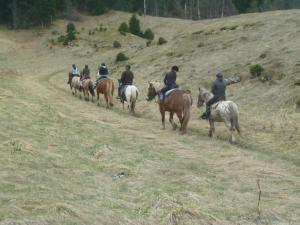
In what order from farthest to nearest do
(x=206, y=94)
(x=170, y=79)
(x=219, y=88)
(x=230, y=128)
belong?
(x=170, y=79), (x=206, y=94), (x=219, y=88), (x=230, y=128)

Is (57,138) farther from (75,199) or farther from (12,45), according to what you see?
(12,45)

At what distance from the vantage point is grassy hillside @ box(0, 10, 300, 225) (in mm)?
11430

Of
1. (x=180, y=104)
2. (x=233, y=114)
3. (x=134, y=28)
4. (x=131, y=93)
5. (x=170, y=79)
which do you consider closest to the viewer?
(x=233, y=114)

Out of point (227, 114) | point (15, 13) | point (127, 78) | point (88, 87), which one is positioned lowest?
point (227, 114)

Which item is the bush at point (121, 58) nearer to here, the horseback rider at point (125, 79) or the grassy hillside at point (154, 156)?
the grassy hillside at point (154, 156)

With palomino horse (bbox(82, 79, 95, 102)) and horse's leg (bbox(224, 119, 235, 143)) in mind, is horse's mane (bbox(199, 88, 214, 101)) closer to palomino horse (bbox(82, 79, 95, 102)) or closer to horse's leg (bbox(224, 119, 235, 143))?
horse's leg (bbox(224, 119, 235, 143))

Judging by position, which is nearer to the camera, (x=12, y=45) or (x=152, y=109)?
(x=152, y=109)

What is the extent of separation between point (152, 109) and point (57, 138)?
1289cm

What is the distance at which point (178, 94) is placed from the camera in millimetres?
23766

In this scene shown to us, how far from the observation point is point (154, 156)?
703 inches

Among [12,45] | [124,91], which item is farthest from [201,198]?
[12,45]

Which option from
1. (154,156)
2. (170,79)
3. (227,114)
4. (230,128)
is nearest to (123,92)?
(170,79)

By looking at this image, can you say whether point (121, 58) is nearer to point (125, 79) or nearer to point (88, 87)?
point (88, 87)

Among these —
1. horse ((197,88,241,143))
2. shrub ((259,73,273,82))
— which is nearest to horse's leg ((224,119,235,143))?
horse ((197,88,241,143))
